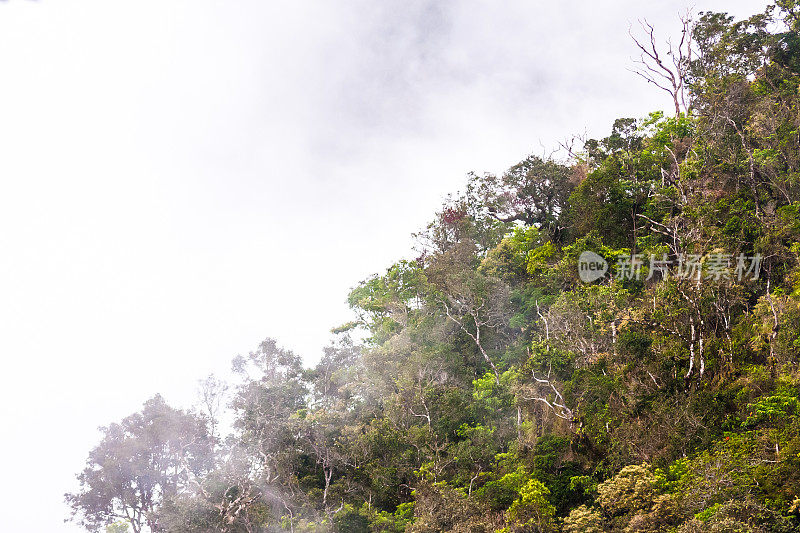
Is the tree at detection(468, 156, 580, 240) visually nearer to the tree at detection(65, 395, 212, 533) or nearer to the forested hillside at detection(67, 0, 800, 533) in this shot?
the forested hillside at detection(67, 0, 800, 533)

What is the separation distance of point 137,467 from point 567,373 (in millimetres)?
18035

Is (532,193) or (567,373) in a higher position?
(532,193)

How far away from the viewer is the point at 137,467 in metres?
22.7

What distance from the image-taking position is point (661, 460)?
Result: 1221cm

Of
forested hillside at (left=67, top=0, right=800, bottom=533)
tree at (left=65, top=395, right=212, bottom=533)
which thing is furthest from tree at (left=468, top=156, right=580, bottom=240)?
tree at (left=65, top=395, right=212, bottom=533)

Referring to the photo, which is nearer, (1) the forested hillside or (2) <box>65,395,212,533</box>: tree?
(1) the forested hillside

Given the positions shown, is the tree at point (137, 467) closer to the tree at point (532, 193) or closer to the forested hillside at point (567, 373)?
the forested hillside at point (567, 373)

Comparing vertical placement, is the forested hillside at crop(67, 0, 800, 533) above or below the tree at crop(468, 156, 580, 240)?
below

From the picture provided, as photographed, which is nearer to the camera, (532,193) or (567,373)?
(567,373)

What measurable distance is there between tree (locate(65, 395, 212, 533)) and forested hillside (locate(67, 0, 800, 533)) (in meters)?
0.09

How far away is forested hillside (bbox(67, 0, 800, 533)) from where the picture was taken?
1212 centimetres

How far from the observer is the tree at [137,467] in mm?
22734

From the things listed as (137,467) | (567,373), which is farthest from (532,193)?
(137,467)

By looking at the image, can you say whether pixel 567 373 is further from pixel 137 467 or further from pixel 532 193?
pixel 137 467
